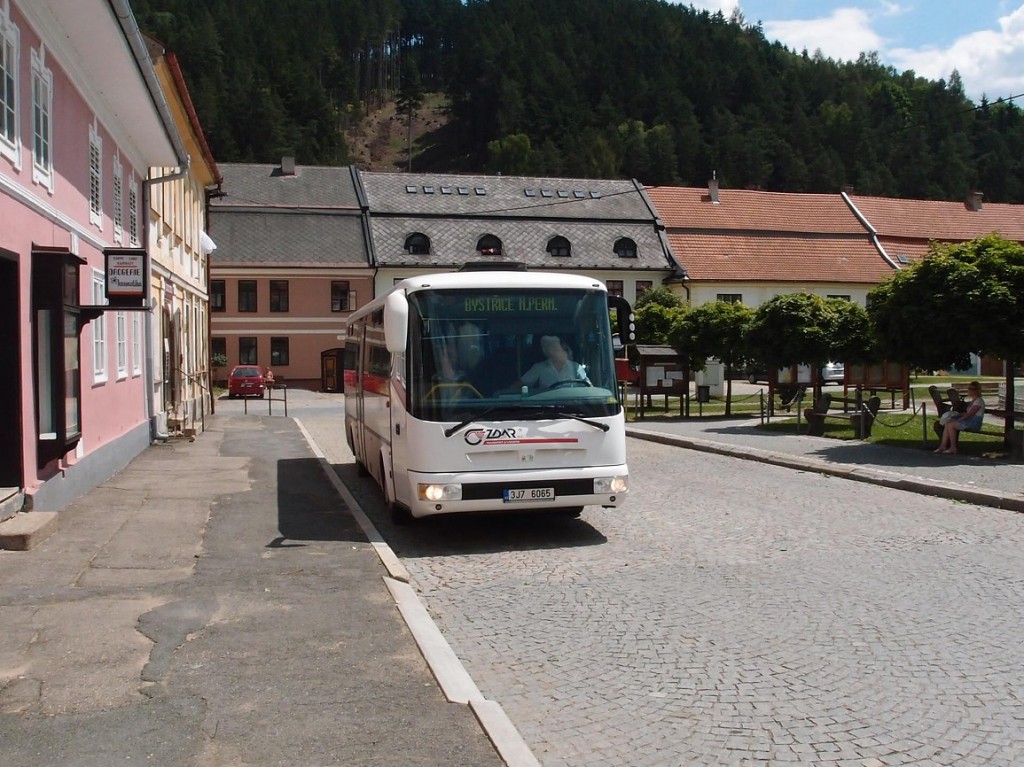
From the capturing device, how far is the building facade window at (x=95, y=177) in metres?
14.2

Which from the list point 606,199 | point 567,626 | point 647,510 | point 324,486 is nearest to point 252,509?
point 324,486

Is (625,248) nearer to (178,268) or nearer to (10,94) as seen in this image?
(178,268)

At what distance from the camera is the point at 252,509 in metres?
12.4

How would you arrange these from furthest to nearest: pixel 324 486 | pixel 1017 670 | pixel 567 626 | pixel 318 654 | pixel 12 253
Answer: pixel 324 486 < pixel 12 253 < pixel 567 626 < pixel 318 654 < pixel 1017 670

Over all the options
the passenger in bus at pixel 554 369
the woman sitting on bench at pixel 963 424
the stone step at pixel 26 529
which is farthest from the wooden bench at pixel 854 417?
the stone step at pixel 26 529

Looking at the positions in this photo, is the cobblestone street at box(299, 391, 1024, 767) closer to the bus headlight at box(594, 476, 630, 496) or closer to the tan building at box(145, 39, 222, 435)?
the bus headlight at box(594, 476, 630, 496)

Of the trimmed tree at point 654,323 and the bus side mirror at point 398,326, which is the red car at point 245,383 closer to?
the trimmed tree at point 654,323

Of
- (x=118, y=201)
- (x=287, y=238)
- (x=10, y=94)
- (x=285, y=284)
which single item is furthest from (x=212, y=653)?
(x=287, y=238)

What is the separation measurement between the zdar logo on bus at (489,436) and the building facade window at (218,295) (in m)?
45.9

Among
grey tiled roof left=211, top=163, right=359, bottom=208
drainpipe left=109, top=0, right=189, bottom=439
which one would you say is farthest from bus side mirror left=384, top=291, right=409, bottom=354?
grey tiled roof left=211, top=163, right=359, bottom=208

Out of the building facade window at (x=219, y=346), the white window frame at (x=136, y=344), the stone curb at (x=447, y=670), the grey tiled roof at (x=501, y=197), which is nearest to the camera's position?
the stone curb at (x=447, y=670)

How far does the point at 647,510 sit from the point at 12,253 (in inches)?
287

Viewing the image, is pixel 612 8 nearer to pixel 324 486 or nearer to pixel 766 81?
pixel 766 81

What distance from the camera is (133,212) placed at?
1875cm
